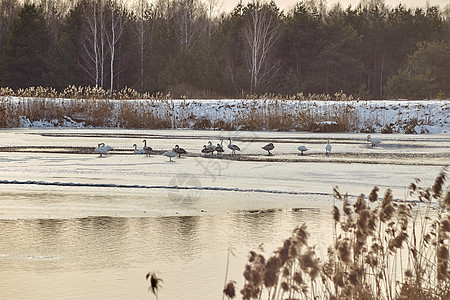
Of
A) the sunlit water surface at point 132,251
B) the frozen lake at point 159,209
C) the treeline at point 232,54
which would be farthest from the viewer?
the treeline at point 232,54

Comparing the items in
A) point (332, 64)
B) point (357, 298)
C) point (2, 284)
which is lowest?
point (2, 284)

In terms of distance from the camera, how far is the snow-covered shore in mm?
25844

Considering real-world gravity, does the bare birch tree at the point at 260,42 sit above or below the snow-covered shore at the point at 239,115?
above

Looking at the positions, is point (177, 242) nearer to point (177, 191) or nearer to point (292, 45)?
point (177, 191)

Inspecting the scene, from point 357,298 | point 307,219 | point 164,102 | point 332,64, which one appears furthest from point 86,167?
point 332,64

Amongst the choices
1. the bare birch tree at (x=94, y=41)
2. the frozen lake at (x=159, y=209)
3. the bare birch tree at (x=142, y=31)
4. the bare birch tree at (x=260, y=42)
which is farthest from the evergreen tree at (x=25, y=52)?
the frozen lake at (x=159, y=209)

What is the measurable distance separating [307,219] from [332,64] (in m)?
41.8

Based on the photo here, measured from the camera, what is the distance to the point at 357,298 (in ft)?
12.4

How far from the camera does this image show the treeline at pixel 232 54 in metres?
43.4

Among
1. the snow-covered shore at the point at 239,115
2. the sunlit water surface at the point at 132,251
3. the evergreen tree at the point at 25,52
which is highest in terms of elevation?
the evergreen tree at the point at 25,52

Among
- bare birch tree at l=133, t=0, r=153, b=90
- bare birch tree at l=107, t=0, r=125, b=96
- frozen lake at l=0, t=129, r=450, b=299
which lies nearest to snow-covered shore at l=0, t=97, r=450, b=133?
frozen lake at l=0, t=129, r=450, b=299

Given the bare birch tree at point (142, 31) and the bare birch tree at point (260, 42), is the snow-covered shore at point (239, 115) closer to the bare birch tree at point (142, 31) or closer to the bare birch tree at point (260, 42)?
the bare birch tree at point (260, 42)

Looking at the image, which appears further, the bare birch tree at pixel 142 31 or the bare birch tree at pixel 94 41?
the bare birch tree at pixel 142 31

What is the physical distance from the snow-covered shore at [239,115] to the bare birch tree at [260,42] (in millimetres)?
14772
